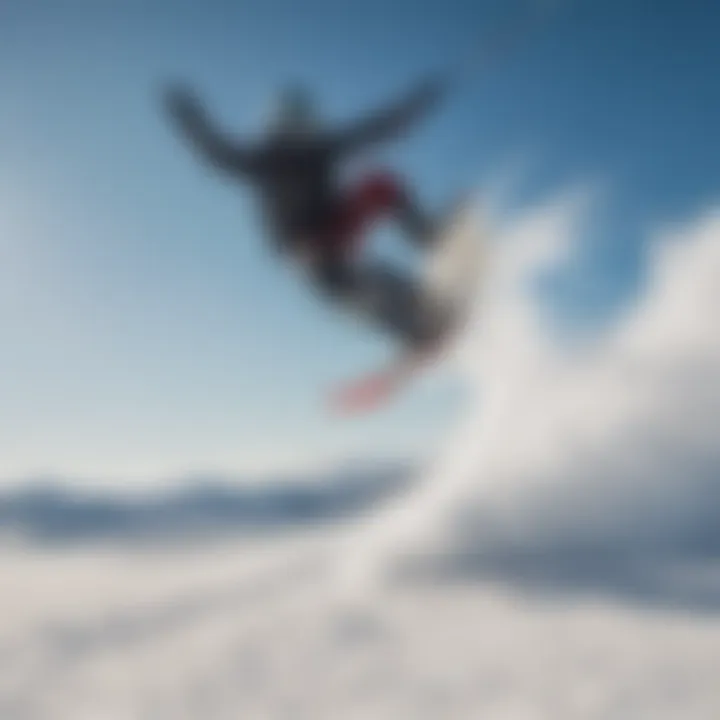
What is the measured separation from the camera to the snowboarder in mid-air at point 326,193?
279 cm

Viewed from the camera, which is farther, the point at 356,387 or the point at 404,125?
the point at 356,387

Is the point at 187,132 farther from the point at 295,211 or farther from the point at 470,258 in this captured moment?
the point at 470,258

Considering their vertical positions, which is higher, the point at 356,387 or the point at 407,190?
the point at 407,190

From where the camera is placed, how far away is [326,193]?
292cm

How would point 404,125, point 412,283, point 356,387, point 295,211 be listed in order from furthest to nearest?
point 356,387 < point 412,283 < point 295,211 < point 404,125

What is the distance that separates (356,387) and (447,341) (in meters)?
0.37

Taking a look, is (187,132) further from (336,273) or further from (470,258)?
(470,258)

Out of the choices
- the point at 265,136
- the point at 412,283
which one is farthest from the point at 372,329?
the point at 265,136

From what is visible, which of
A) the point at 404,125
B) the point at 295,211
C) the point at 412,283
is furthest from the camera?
the point at 412,283

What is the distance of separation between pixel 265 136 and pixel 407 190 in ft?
1.58

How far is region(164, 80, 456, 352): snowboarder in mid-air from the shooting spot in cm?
279

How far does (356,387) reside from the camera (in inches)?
133

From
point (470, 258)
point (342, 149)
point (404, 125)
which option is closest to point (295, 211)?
point (342, 149)

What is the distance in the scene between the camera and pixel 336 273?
3049 mm
